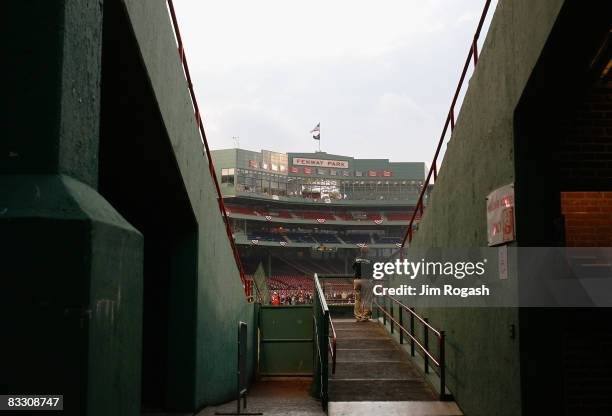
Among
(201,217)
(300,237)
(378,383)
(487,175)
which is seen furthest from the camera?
(300,237)

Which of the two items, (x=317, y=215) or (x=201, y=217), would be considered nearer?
(x=201, y=217)

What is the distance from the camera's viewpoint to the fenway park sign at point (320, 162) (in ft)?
197

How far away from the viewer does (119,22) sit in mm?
A: 3957

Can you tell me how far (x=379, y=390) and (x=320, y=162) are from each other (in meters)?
53.3

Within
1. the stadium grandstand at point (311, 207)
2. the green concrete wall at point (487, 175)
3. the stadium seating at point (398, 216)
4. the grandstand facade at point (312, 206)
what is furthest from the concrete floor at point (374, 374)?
the stadium seating at point (398, 216)

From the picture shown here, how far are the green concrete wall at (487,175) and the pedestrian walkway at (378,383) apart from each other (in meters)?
0.46

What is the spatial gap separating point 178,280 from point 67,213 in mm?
4555

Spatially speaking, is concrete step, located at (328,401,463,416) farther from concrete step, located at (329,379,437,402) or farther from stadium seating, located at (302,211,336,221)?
stadium seating, located at (302,211,336,221)

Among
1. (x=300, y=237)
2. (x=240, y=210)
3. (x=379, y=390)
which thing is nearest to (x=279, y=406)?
(x=379, y=390)

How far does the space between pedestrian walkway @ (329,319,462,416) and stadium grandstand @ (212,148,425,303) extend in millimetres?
42217

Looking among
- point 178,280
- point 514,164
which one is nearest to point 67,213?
point 514,164

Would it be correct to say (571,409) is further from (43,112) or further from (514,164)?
(43,112)

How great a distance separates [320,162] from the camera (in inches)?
2382

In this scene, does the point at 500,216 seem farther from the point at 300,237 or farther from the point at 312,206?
the point at 312,206
